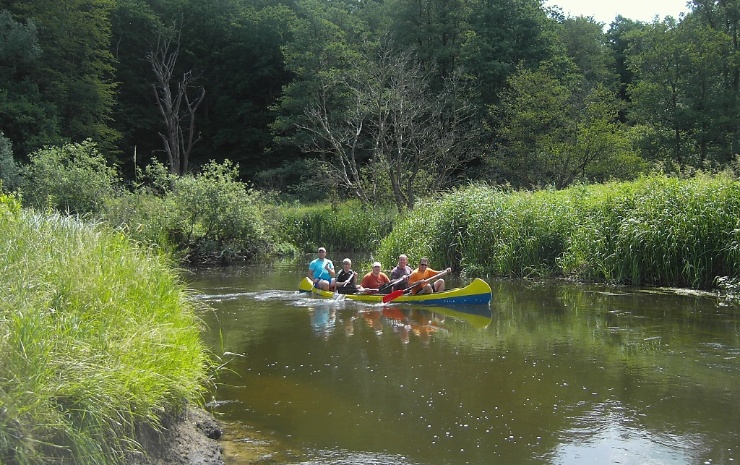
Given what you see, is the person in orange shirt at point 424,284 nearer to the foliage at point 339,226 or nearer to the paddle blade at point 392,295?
the paddle blade at point 392,295

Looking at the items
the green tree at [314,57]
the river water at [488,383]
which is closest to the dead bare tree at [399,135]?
the green tree at [314,57]

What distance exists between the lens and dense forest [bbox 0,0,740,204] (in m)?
27.3

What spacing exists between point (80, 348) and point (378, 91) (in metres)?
22.7

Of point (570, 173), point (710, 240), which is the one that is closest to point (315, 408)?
point (710, 240)

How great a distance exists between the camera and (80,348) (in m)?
4.16

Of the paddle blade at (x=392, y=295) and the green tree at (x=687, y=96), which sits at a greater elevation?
the green tree at (x=687, y=96)

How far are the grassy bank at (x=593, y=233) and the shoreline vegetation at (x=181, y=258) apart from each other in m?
0.03

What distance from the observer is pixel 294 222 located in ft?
84.3

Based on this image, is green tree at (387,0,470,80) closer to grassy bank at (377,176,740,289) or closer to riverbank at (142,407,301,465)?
grassy bank at (377,176,740,289)

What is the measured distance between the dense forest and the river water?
14.0 metres

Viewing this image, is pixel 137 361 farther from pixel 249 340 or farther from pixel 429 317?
pixel 429 317

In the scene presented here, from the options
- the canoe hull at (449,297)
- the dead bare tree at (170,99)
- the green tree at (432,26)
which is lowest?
the canoe hull at (449,297)

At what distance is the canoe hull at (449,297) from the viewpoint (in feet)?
39.0

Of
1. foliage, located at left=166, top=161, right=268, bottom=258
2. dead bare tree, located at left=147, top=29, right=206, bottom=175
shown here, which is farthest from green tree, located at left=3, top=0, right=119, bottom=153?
foliage, located at left=166, top=161, right=268, bottom=258
